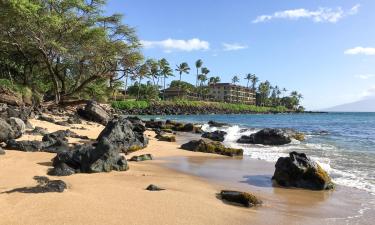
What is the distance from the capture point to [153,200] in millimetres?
7578

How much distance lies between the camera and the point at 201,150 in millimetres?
18016

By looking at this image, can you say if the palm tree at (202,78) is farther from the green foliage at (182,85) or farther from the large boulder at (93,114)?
the large boulder at (93,114)

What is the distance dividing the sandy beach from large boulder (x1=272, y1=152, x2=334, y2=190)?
41cm

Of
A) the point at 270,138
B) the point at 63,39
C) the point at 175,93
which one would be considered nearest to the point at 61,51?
the point at 63,39

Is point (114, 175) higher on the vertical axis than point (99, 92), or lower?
lower

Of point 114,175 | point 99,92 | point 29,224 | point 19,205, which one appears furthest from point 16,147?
point 99,92

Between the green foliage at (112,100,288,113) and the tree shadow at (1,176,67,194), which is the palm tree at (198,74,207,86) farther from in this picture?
the tree shadow at (1,176,67,194)

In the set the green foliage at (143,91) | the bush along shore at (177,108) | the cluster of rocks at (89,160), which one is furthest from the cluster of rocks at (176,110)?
the cluster of rocks at (89,160)

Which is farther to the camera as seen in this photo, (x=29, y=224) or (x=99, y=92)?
(x=99, y=92)

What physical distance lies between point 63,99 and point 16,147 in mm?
24611

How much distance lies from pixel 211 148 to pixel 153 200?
10.5 meters

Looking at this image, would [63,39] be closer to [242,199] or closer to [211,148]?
[211,148]

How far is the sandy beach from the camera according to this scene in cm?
638

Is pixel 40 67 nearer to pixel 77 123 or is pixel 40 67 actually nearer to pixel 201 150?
pixel 77 123
